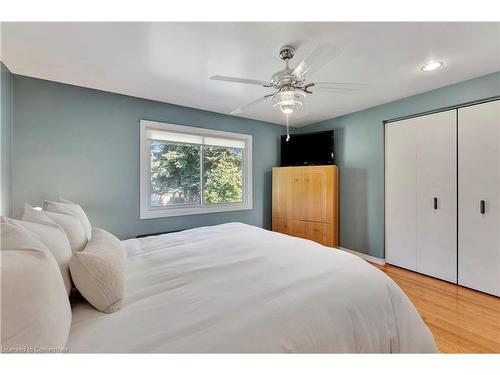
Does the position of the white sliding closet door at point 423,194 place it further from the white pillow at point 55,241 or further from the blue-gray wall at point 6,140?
the blue-gray wall at point 6,140

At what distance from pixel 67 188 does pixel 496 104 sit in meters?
4.67

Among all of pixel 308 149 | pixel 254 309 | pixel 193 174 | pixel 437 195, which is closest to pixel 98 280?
pixel 254 309

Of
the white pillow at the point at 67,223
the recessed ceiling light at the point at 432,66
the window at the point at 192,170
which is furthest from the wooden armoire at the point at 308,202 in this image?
the white pillow at the point at 67,223

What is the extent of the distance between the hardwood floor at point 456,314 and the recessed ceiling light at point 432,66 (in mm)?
2312

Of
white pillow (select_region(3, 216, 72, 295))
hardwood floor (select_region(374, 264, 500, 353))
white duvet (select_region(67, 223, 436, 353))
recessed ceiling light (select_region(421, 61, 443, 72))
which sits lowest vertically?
hardwood floor (select_region(374, 264, 500, 353))

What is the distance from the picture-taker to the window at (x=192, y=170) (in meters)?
3.02

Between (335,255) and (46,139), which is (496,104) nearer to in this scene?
(335,255)

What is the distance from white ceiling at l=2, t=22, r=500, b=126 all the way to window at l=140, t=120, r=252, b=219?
2.37 feet

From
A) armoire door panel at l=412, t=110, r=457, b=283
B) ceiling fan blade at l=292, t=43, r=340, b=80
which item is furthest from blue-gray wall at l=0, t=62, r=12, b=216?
armoire door panel at l=412, t=110, r=457, b=283

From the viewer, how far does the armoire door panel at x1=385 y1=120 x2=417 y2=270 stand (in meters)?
2.89

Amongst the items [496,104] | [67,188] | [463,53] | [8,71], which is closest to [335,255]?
[463,53]

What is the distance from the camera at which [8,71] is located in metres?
2.12

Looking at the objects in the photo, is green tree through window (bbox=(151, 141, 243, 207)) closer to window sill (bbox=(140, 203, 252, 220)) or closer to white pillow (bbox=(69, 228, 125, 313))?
window sill (bbox=(140, 203, 252, 220))

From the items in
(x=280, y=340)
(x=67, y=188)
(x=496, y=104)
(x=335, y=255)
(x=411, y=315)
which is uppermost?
(x=496, y=104)
